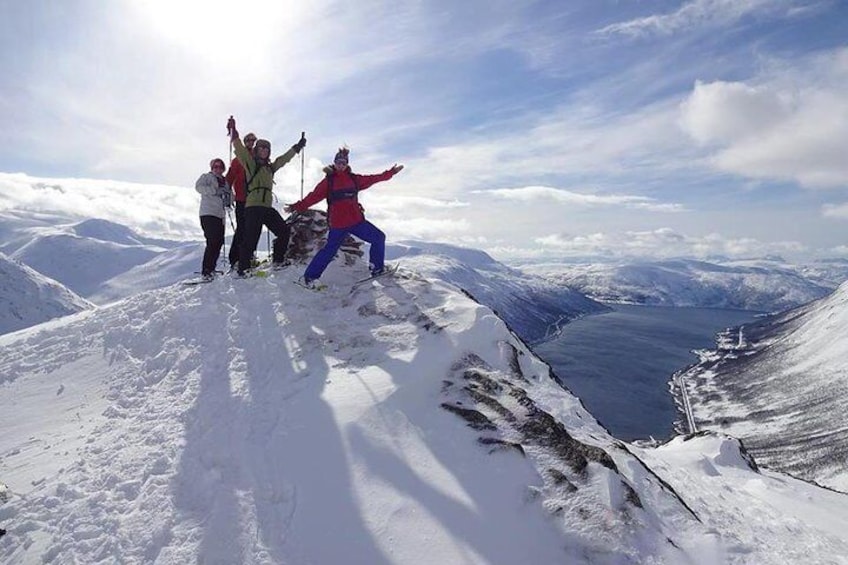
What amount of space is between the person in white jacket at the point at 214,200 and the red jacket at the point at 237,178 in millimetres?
417

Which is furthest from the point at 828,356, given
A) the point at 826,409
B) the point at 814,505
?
the point at 814,505

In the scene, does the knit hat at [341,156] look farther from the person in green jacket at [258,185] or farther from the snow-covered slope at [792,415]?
the snow-covered slope at [792,415]

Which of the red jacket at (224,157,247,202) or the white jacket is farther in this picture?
the red jacket at (224,157,247,202)

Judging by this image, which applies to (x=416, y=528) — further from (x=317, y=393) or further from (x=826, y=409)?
(x=826, y=409)

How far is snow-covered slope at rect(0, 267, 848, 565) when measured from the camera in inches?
265

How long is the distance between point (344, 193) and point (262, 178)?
117 inches

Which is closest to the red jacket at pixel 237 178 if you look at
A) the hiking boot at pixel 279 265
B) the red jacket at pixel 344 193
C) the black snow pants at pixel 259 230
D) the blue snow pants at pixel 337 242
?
the black snow pants at pixel 259 230

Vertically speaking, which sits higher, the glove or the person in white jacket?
the glove

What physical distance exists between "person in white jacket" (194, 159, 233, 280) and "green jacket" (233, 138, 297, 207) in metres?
1.01

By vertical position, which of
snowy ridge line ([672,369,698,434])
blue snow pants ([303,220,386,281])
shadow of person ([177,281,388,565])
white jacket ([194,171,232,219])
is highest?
white jacket ([194,171,232,219])

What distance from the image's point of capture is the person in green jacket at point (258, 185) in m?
15.3

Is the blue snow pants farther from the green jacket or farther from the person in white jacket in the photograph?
the person in white jacket

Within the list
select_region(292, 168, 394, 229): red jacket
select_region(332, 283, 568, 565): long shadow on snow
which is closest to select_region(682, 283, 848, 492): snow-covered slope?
select_region(292, 168, 394, 229): red jacket

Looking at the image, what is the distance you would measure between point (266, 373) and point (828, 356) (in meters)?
256
